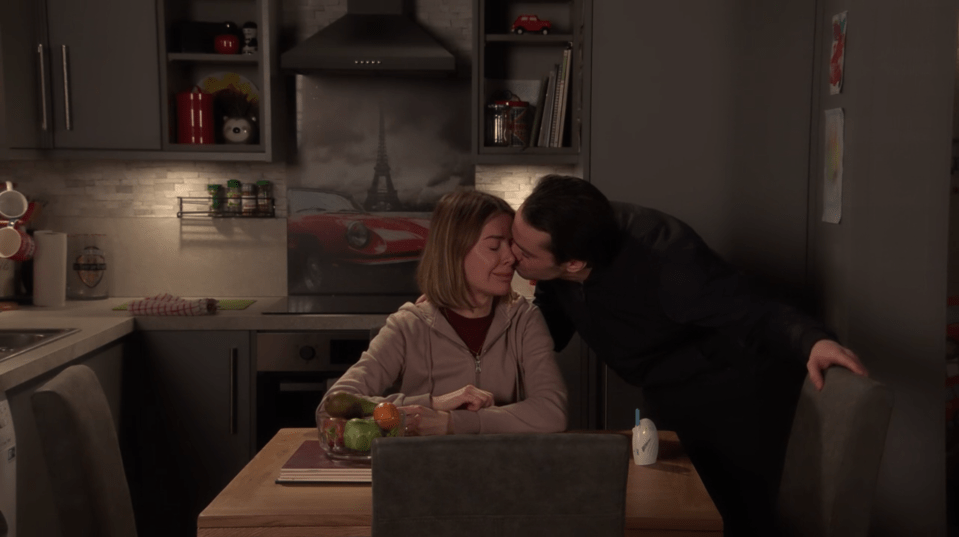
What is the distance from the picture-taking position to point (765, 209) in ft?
8.72

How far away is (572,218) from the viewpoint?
6.30 feet

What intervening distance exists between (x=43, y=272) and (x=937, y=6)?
115 inches

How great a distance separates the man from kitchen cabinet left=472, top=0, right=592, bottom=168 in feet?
2.50

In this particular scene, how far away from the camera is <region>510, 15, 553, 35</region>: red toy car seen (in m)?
3.28

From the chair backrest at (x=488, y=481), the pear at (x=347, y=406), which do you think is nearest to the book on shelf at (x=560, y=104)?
the pear at (x=347, y=406)

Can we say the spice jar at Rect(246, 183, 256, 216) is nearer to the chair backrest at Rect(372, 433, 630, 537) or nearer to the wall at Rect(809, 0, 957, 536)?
the wall at Rect(809, 0, 957, 536)

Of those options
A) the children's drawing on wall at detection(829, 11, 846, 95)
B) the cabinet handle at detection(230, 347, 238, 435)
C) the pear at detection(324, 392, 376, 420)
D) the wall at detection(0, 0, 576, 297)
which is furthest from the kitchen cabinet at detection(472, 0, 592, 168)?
the pear at detection(324, 392, 376, 420)

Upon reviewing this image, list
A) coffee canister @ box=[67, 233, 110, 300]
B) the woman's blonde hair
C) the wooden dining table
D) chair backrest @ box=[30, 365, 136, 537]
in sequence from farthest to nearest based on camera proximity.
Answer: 1. coffee canister @ box=[67, 233, 110, 300]
2. the woman's blonde hair
3. chair backrest @ box=[30, 365, 136, 537]
4. the wooden dining table

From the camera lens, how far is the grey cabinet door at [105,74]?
3141 millimetres

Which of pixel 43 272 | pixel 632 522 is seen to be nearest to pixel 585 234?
pixel 632 522

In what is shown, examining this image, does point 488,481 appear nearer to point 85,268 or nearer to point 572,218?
point 572,218

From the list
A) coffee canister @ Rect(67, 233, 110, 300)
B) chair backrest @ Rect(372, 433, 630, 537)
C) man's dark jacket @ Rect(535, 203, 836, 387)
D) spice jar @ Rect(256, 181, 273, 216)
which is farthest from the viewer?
spice jar @ Rect(256, 181, 273, 216)

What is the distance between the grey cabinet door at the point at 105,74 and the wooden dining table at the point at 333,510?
210cm

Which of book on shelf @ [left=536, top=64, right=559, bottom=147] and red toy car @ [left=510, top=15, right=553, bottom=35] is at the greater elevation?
red toy car @ [left=510, top=15, right=553, bottom=35]
